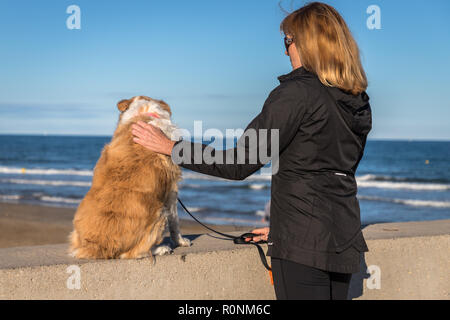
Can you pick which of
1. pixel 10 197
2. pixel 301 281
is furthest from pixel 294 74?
pixel 10 197

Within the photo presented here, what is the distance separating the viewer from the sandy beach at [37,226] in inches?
440

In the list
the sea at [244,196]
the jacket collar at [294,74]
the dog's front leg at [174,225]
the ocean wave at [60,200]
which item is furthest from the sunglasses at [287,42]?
the ocean wave at [60,200]

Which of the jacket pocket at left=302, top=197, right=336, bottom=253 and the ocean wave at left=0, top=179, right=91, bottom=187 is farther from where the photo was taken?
A: the ocean wave at left=0, top=179, right=91, bottom=187

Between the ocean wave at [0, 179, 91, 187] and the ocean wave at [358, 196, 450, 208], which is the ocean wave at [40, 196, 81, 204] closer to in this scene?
the ocean wave at [0, 179, 91, 187]

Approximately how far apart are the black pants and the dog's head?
6.64 ft

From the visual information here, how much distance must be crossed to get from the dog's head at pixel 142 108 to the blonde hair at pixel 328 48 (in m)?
1.88

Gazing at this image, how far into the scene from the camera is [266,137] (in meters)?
2.17

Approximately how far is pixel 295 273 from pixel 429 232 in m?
2.43

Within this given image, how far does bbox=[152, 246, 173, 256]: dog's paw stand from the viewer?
3470 millimetres

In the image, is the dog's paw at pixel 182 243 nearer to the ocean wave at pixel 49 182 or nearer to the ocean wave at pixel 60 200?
the ocean wave at pixel 60 200

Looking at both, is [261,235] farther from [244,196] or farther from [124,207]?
[244,196]

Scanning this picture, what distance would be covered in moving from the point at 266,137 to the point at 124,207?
1.63 m

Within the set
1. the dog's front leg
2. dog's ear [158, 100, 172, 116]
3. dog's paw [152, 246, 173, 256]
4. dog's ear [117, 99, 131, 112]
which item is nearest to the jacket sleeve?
dog's paw [152, 246, 173, 256]
